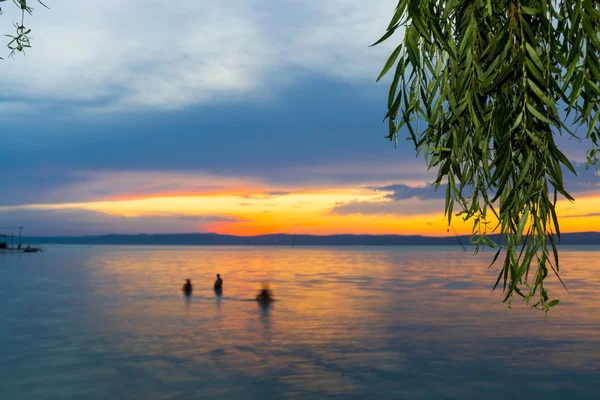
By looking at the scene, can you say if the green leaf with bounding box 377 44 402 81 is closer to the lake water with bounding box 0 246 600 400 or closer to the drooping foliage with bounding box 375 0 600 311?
the drooping foliage with bounding box 375 0 600 311

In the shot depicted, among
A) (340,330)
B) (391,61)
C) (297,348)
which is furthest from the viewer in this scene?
(340,330)

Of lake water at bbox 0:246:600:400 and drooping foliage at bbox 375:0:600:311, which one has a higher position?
drooping foliage at bbox 375:0:600:311

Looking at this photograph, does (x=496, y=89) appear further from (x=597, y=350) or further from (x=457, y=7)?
(x=597, y=350)

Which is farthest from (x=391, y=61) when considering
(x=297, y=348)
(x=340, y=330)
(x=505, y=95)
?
(x=340, y=330)

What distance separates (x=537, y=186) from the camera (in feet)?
19.8

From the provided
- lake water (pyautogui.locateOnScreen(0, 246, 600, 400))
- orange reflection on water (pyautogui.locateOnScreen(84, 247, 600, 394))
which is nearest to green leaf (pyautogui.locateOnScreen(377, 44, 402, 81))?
lake water (pyautogui.locateOnScreen(0, 246, 600, 400))

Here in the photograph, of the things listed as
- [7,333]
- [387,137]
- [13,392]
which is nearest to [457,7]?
[387,137]

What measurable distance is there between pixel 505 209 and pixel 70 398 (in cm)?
2184

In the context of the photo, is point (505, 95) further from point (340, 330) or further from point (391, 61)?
point (340, 330)

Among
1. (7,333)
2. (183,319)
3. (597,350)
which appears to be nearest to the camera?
(597,350)

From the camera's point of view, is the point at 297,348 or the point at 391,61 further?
the point at 297,348

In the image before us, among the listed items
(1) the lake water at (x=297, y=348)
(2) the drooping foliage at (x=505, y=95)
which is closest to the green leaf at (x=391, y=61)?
(2) the drooping foliage at (x=505, y=95)

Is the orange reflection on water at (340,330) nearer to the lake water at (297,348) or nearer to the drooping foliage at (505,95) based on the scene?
the lake water at (297,348)

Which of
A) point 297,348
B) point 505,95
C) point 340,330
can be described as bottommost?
point 297,348
